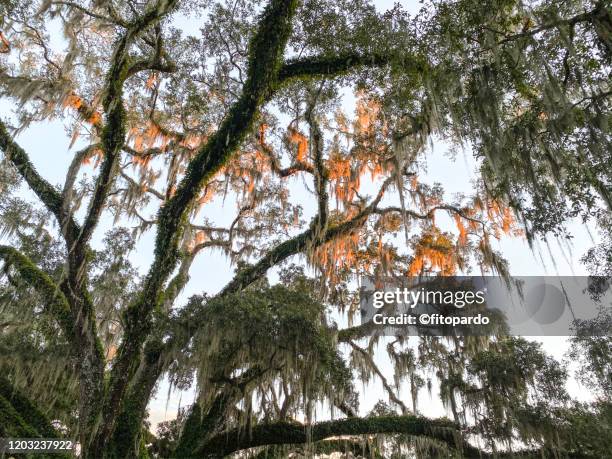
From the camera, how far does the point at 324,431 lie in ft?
28.2

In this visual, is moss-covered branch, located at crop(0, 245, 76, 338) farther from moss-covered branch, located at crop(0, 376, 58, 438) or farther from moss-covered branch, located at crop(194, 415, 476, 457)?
moss-covered branch, located at crop(194, 415, 476, 457)

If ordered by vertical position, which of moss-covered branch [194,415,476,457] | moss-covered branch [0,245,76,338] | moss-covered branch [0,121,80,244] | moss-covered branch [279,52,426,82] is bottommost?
moss-covered branch [194,415,476,457]

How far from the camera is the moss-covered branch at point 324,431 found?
331 inches

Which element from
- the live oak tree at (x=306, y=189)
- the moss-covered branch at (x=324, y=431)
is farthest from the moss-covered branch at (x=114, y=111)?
the moss-covered branch at (x=324, y=431)

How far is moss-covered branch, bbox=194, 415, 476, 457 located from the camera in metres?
8.40

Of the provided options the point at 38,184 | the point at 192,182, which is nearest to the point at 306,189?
the point at 192,182

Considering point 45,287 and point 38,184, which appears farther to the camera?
point 45,287

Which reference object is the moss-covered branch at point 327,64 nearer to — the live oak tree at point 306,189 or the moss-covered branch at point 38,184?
the live oak tree at point 306,189

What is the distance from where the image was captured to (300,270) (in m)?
9.95

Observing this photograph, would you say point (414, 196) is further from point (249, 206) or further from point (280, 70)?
point (280, 70)

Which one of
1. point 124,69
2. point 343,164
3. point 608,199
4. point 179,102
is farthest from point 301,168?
point 608,199

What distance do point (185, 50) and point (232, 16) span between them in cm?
133

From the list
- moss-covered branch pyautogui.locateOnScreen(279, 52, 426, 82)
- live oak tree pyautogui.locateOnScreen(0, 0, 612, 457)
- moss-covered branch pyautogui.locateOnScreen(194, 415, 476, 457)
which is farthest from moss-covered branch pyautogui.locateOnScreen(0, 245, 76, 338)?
moss-covered branch pyautogui.locateOnScreen(279, 52, 426, 82)

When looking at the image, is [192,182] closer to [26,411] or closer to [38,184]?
[38,184]
